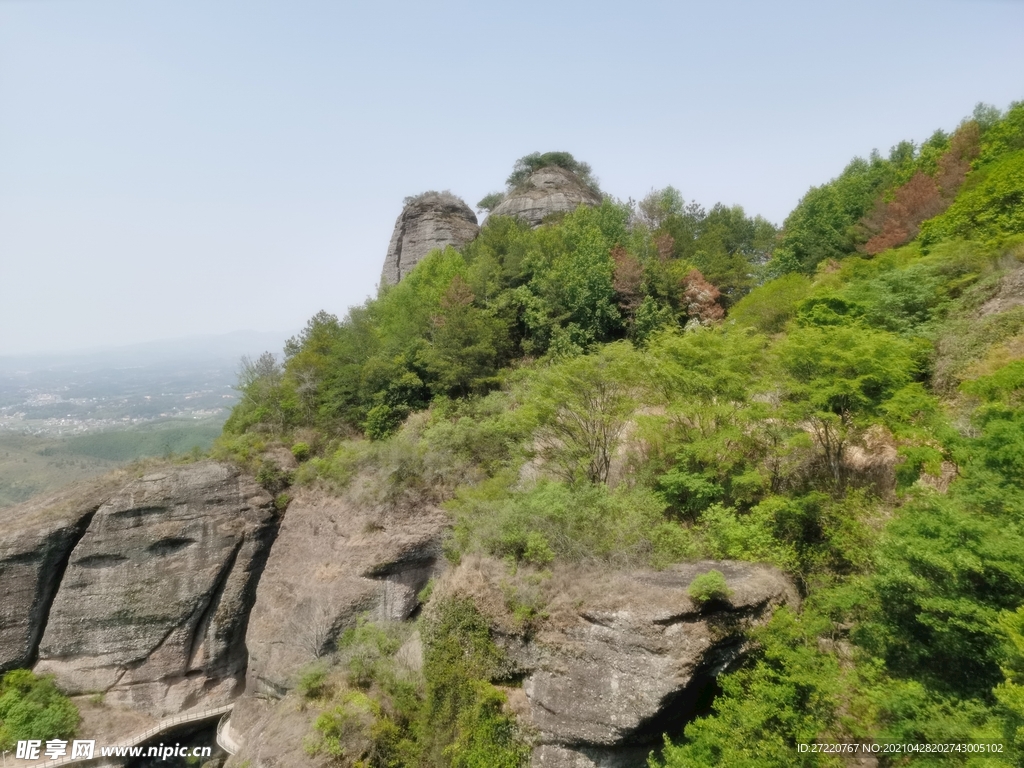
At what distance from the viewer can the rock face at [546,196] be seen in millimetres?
39750

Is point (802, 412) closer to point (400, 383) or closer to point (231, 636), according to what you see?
point (400, 383)

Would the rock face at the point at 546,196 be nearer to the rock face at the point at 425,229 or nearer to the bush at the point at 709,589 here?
the rock face at the point at 425,229

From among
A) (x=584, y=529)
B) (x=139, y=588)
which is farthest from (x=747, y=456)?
(x=139, y=588)

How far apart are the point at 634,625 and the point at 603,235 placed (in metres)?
23.0

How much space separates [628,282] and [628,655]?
58.8 feet

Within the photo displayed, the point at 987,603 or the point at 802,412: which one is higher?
the point at 802,412

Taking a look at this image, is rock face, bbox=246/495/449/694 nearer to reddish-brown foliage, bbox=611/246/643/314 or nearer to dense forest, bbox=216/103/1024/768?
dense forest, bbox=216/103/1024/768

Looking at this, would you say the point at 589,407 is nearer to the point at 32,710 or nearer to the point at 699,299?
the point at 699,299

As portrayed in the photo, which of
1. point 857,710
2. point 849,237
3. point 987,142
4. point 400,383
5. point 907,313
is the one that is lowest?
point 857,710

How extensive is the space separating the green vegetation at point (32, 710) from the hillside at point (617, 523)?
0.72 metres

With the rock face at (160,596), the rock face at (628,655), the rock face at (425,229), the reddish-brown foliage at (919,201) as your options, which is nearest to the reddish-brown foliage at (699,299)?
the reddish-brown foliage at (919,201)

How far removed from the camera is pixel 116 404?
16250 centimetres

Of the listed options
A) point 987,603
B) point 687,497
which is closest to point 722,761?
point 987,603

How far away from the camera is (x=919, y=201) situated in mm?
21938
